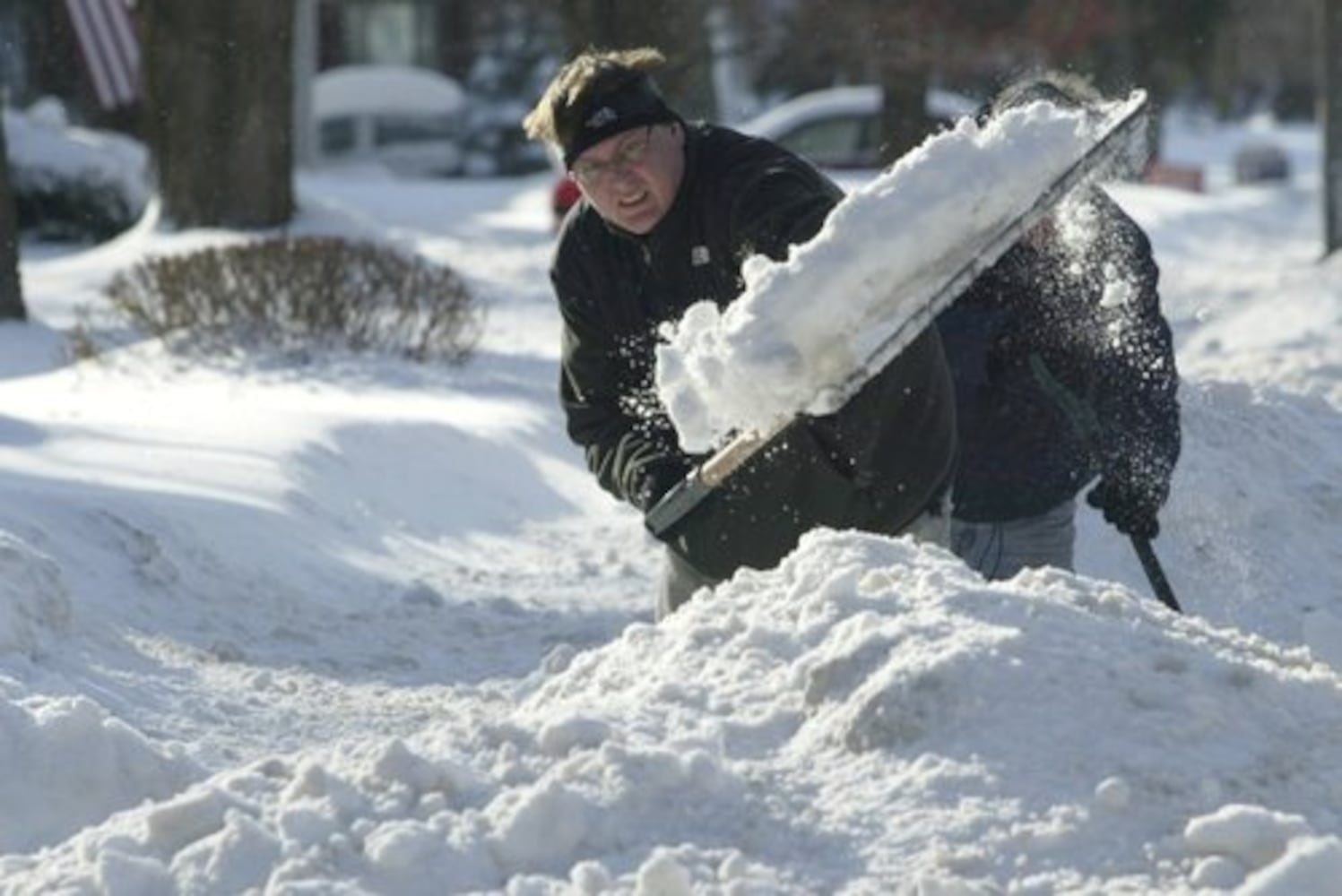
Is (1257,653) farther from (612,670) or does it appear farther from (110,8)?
(110,8)

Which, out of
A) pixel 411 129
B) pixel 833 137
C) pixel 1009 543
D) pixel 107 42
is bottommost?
pixel 411 129

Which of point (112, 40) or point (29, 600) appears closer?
point (29, 600)

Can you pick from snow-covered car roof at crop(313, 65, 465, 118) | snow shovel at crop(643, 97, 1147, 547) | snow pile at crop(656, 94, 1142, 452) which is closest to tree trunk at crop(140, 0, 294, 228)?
snow shovel at crop(643, 97, 1147, 547)

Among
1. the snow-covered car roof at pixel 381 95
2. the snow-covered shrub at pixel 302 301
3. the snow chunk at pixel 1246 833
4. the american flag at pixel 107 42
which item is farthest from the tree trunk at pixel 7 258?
the snow-covered car roof at pixel 381 95

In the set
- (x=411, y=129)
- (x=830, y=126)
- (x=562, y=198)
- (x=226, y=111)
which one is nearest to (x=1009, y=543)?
(x=226, y=111)

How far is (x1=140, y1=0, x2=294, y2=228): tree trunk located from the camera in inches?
859

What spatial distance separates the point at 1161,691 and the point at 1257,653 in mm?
528

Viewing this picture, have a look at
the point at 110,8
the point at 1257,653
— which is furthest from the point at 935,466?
the point at 110,8

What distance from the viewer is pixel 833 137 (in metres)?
32.1

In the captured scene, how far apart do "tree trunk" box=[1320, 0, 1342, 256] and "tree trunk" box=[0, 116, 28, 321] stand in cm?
972

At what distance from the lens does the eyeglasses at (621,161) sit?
20.1ft

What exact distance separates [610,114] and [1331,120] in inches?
716

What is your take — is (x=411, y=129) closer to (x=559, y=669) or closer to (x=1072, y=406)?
(x=559, y=669)

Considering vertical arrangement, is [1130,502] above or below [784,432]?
below
